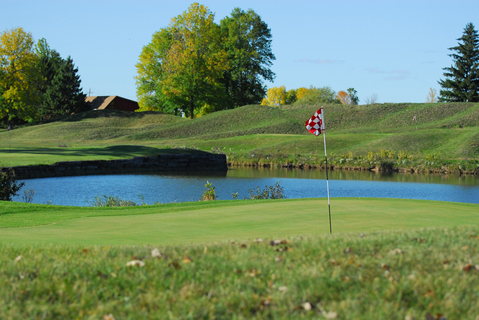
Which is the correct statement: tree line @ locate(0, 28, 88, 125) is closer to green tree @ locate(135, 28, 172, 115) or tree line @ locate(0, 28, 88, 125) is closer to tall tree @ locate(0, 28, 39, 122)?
tall tree @ locate(0, 28, 39, 122)

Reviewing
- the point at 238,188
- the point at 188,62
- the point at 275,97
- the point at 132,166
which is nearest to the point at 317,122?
the point at 238,188

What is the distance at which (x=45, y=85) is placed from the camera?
73688mm

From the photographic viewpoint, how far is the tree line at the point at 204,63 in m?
62.8

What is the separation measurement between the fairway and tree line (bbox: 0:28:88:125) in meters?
52.8

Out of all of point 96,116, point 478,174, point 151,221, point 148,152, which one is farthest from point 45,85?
point 151,221

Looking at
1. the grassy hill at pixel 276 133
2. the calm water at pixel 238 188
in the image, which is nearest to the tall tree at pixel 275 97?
the grassy hill at pixel 276 133

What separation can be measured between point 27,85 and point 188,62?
800 inches

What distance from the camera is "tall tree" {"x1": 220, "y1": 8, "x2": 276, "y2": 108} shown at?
7344 cm

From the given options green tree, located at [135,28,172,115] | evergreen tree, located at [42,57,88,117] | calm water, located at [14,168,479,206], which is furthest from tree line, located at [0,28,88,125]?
calm water, located at [14,168,479,206]

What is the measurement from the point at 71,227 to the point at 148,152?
2759 cm

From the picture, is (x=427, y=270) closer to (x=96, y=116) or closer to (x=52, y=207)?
(x=52, y=207)

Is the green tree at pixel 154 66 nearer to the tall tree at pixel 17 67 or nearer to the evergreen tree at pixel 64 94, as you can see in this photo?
the evergreen tree at pixel 64 94

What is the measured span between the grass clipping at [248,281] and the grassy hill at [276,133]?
29.1 m

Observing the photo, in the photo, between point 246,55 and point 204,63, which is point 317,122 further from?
point 246,55
